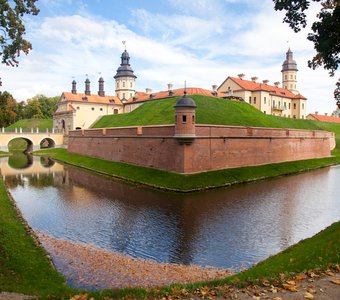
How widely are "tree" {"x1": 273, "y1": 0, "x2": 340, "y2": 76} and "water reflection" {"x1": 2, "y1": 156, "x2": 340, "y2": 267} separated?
738 centimetres

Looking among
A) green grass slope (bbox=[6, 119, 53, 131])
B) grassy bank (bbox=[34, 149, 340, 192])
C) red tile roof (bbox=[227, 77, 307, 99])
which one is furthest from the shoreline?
green grass slope (bbox=[6, 119, 53, 131])

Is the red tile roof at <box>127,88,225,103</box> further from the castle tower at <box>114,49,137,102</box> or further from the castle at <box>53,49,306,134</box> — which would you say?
the castle tower at <box>114,49,137,102</box>

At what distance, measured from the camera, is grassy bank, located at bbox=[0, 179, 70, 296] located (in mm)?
8250

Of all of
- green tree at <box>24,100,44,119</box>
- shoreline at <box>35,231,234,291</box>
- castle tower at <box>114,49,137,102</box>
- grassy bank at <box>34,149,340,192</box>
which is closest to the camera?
shoreline at <box>35,231,234,291</box>

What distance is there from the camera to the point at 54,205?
20359 millimetres

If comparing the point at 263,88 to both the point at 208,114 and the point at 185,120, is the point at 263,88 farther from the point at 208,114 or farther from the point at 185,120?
the point at 185,120

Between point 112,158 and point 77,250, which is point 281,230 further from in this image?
point 112,158

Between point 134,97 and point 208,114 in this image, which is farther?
point 134,97

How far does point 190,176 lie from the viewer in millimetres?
25297

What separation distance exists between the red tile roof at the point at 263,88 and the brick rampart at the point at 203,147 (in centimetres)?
2049

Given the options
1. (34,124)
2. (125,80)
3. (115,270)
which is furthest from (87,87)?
(115,270)

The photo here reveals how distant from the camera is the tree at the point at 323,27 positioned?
10945 mm

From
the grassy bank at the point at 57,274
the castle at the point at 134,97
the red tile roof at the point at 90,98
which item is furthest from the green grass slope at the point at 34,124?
the grassy bank at the point at 57,274

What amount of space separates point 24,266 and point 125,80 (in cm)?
6585
